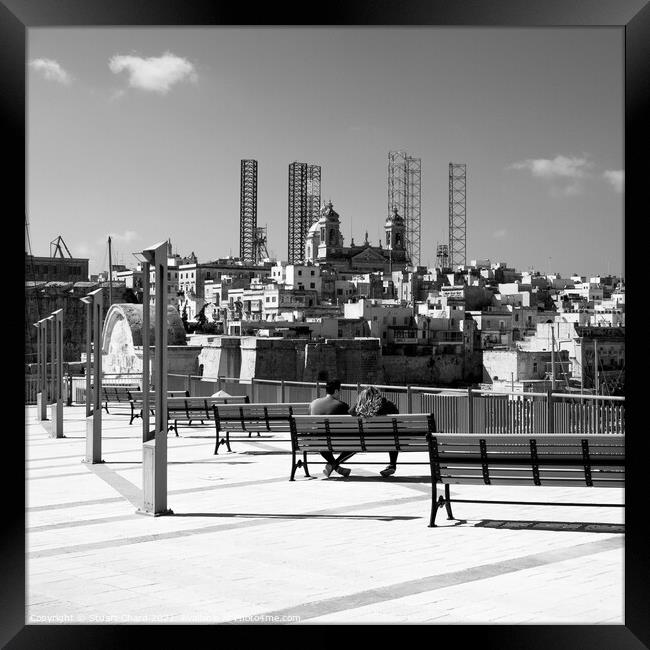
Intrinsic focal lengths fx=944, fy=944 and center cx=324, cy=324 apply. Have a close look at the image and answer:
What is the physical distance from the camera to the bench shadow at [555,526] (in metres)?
7.26

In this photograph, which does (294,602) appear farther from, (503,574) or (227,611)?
(503,574)

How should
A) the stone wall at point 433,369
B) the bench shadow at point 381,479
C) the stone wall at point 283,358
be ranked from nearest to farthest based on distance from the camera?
the bench shadow at point 381,479, the stone wall at point 283,358, the stone wall at point 433,369

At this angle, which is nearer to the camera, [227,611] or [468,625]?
[468,625]

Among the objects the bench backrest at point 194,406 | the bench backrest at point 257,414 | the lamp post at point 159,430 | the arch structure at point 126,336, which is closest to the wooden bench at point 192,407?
the bench backrest at point 194,406

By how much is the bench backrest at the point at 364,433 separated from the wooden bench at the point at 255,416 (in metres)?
3.18

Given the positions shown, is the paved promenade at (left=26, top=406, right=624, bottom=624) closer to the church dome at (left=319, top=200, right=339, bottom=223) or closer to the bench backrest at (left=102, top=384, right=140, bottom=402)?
the bench backrest at (left=102, top=384, right=140, bottom=402)

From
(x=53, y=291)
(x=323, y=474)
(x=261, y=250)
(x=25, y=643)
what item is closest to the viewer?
(x=25, y=643)

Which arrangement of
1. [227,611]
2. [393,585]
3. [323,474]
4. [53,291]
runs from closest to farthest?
[227,611] < [393,585] < [323,474] < [53,291]

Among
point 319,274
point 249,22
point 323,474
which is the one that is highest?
point 319,274

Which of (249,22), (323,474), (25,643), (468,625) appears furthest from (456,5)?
(323,474)

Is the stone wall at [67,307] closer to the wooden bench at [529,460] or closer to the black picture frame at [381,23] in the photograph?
the wooden bench at [529,460]

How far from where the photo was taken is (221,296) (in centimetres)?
14762

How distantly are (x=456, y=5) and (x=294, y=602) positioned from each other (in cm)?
326

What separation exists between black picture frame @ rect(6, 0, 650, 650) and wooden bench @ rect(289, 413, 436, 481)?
17.7ft
